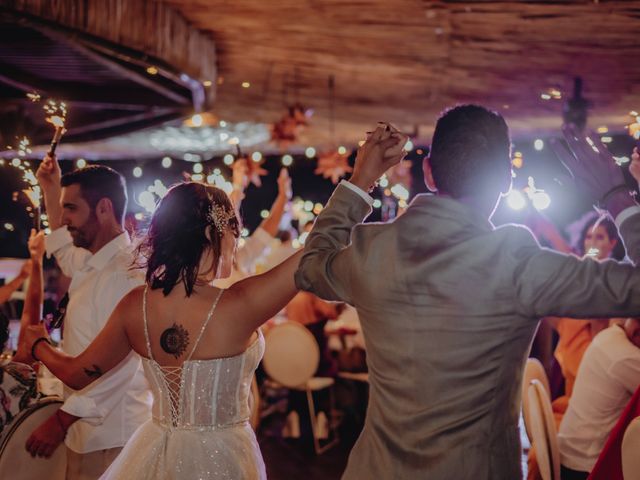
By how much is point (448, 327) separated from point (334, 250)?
0.32 metres

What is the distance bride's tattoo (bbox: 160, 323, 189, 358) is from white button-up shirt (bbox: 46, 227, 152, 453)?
2.06 ft

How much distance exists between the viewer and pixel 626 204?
1.60 meters

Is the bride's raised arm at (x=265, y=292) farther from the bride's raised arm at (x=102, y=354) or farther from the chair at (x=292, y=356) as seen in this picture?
the chair at (x=292, y=356)

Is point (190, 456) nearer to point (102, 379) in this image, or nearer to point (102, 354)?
point (102, 354)

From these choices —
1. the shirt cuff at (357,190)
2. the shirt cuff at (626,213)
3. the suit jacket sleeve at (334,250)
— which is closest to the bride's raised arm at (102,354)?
the suit jacket sleeve at (334,250)

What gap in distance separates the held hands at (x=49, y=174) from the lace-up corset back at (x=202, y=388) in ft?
4.26

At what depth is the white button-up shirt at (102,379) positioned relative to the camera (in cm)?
277

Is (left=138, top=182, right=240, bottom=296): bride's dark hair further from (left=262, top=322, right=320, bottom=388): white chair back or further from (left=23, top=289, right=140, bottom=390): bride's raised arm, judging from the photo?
(left=262, top=322, right=320, bottom=388): white chair back

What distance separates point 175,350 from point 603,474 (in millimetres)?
1355

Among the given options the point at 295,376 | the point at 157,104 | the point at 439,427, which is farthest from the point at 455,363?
the point at 295,376

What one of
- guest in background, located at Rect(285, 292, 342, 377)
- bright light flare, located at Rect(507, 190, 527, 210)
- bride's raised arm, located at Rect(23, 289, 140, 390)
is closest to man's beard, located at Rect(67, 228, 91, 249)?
bride's raised arm, located at Rect(23, 289, 140, 390)

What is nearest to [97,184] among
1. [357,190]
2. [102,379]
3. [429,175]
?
[102,379]

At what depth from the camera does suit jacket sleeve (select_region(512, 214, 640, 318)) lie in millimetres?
1450

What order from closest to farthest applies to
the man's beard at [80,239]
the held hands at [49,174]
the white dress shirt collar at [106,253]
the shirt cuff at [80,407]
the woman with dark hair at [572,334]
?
1. the shirt cuff at [80,407]
2. the white dress shirt collar at [106,253]
3. the man's beard at [80,239]
4. the held hands at [49,174]
5. the woman with dark hair at [572,334]
